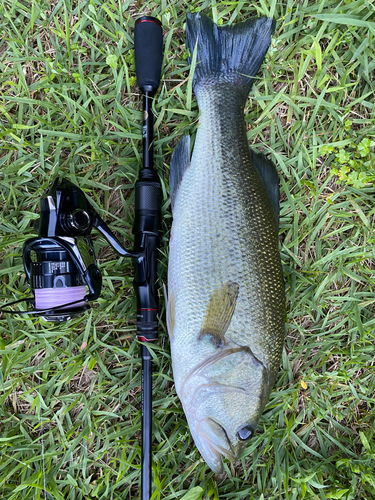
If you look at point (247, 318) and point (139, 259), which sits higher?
point (139, 259)

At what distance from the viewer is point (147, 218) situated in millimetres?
1907

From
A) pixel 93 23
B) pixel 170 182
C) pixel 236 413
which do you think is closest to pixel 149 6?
pixel 93 23

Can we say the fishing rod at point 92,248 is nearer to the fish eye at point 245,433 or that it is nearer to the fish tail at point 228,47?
the fish tail at point 228,47

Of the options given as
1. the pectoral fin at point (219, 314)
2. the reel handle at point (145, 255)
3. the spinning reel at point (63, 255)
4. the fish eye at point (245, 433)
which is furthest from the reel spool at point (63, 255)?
the fish eye at point (245, 433)

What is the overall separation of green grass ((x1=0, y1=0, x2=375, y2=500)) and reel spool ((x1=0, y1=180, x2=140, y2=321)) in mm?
404

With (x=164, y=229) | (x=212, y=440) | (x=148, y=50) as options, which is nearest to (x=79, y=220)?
(x=164, y=229)

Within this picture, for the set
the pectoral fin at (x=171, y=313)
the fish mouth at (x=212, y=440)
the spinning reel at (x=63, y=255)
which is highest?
the spinning reel at (x=63, y=255)

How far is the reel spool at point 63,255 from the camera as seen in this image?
1.62m

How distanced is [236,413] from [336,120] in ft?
6.02

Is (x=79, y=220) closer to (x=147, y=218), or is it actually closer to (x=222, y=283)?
(x=147, y=218)

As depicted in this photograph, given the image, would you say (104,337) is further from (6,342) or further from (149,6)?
(149,6)

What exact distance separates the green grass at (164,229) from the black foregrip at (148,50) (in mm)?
130

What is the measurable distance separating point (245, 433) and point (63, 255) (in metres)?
1.29

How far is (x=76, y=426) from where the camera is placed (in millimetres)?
2090
